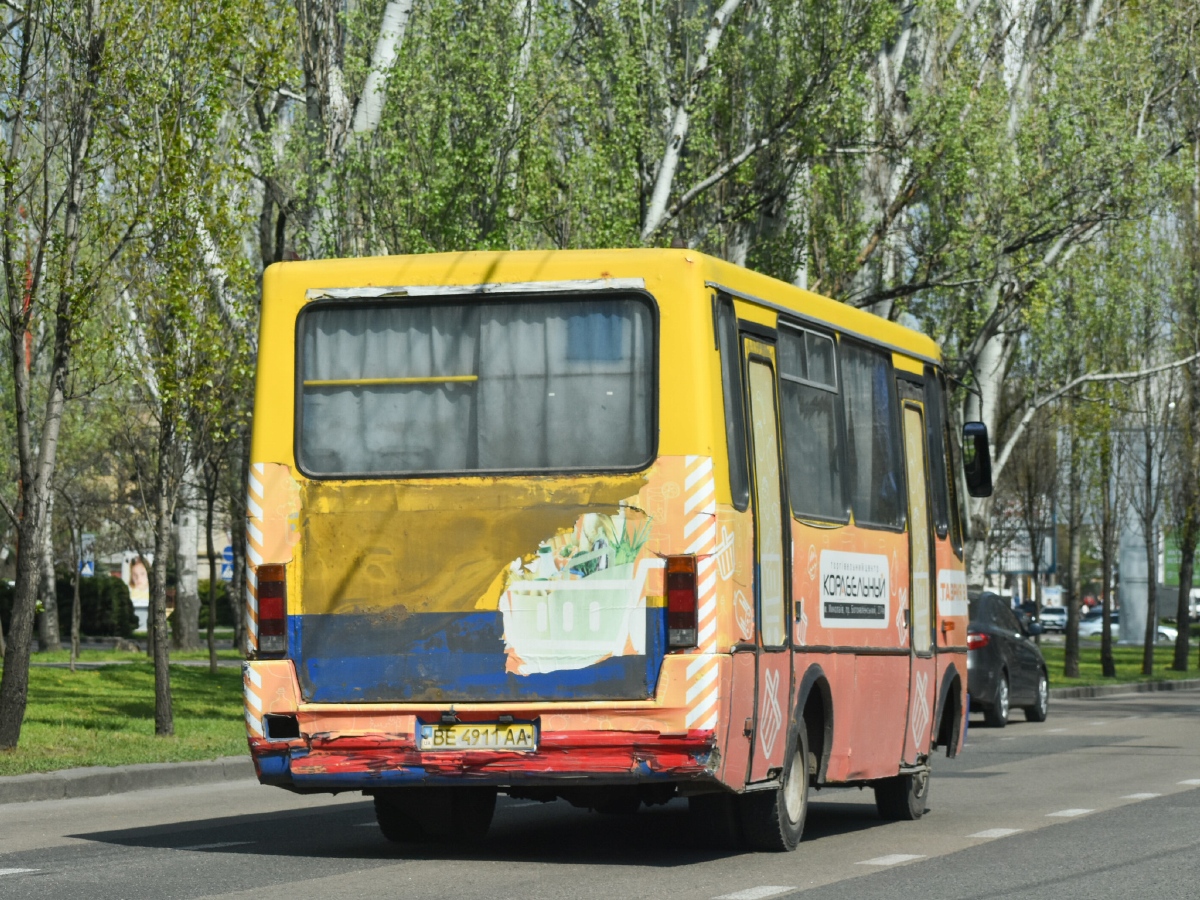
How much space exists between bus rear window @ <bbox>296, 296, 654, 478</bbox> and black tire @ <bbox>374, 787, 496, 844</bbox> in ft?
6.73

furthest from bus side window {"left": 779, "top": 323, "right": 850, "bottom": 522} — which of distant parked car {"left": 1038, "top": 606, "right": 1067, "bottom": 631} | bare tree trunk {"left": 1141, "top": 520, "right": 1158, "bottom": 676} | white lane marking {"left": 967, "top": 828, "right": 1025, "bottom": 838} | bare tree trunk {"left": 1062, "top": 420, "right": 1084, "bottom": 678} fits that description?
distant parked car {"left": 1038, "top": 606, "right": 1067, "bottom": 631}

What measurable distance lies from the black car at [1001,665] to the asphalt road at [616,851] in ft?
27.3

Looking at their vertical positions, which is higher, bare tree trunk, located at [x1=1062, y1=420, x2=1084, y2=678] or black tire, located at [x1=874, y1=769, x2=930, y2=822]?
bare tree trunk, located at [x1=1062, y1=420, x2=1084, y2=678]

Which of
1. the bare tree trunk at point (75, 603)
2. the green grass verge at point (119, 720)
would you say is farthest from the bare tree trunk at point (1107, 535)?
the bare tree trunk at point (75, 603)

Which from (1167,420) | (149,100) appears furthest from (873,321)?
(1167,420)

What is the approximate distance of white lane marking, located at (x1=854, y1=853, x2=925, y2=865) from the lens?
10744mm

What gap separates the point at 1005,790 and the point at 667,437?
6.86 metres

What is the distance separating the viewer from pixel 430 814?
1152 cm

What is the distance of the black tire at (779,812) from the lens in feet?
36.0

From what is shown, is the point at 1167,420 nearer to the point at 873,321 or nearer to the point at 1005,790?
the point at 1005,790

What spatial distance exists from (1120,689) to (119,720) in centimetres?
2098

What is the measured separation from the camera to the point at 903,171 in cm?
2862

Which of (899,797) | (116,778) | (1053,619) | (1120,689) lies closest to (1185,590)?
(1120,689)

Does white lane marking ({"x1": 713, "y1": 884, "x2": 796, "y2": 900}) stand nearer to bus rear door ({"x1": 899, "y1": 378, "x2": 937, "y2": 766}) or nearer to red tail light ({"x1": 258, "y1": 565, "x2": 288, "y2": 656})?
red tail light ({"x1": 258, "y1": 565, "x2": 288, "y2": 656})
